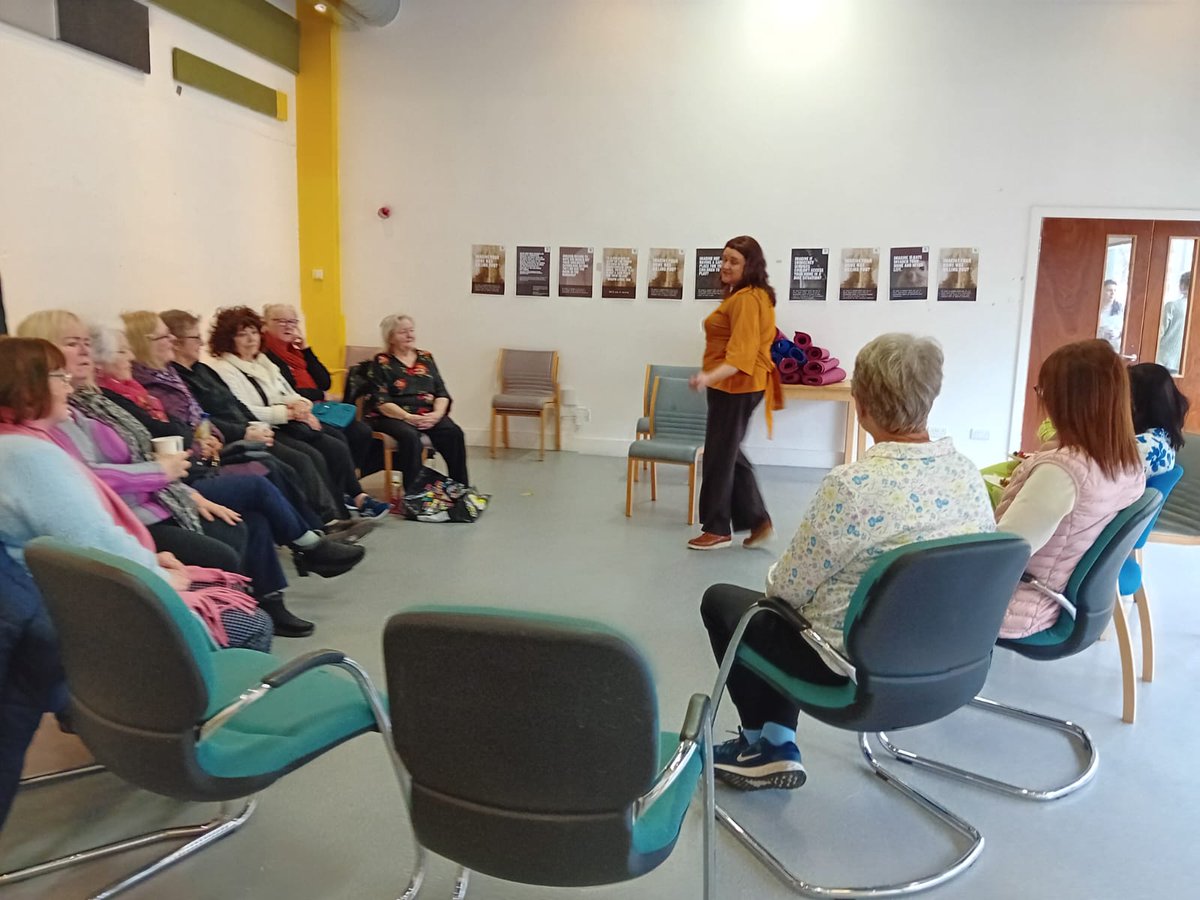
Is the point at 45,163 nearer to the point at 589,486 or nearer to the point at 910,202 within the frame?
the point at 589,486

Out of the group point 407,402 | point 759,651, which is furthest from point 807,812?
point 407,402

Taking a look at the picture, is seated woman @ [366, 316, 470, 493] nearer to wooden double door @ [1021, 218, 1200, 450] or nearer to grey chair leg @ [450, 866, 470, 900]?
grey chair leg @ [450, 866, 470, 900]

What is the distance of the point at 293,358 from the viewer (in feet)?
16.9

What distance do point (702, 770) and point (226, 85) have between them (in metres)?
5.98

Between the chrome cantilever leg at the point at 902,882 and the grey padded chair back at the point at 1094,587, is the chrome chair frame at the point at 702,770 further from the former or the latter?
the grey padded chair back at the point at 1094,587

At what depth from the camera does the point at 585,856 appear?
1.38 metres

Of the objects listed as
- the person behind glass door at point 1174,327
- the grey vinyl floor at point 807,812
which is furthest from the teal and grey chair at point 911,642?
the person behind glass door at point 1174,327

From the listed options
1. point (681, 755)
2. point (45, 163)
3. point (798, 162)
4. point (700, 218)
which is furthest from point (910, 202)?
point (681, 755)

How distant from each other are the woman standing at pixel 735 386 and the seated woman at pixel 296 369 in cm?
188

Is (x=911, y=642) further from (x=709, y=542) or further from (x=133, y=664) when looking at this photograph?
(x=709, y=542)

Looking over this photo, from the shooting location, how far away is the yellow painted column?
700 cm

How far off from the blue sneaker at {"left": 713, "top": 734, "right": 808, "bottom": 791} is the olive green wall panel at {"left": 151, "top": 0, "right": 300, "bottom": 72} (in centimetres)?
542

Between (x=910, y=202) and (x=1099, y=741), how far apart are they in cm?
489

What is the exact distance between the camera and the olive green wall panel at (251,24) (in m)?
5.66
